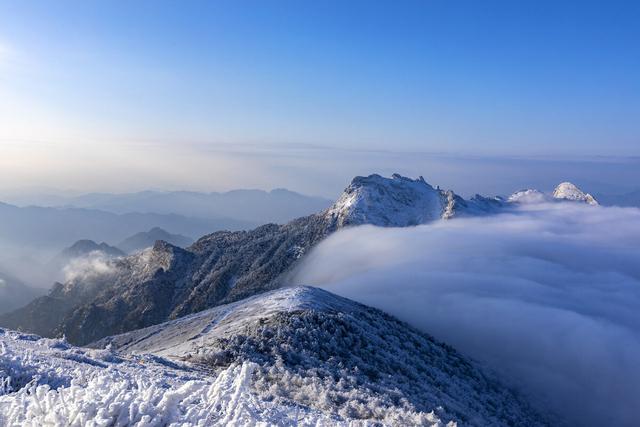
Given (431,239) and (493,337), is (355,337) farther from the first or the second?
(431,239)

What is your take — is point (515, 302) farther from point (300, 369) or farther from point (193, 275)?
point (193, 275)

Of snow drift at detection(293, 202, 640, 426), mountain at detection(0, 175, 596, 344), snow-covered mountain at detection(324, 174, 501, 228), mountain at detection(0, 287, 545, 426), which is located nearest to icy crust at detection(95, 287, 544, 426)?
mountain at detection(0, 287, 545, 426)

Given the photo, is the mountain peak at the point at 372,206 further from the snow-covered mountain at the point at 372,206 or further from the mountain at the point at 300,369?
the mountain at the point at 300,369

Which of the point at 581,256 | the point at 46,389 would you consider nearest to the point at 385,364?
the point at 46,389

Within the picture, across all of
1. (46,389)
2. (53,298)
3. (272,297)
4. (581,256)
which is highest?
(46,389)

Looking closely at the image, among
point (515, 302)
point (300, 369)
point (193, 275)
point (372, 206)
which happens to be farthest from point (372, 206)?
point (300, 369)

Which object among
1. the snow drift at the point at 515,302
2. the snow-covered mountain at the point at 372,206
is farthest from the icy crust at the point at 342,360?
the snow-covered mountain at the point at 372,206
